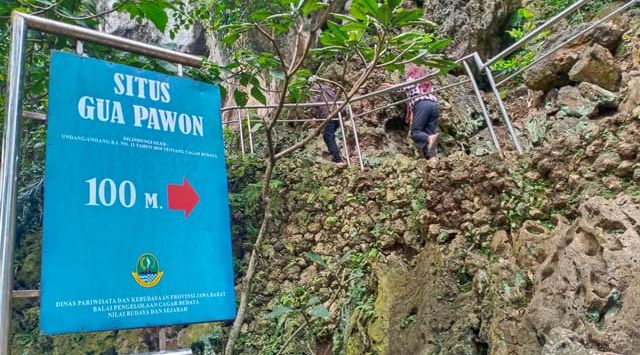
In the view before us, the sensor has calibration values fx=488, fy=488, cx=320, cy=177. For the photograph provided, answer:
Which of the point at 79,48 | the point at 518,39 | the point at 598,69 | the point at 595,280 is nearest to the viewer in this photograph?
the point at 79,48

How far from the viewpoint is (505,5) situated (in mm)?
7500

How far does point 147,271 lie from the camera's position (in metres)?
1.33

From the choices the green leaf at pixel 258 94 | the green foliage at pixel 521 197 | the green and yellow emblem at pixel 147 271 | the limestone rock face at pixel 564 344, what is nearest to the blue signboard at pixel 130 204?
the green and yellow emblem at pixel 147 271

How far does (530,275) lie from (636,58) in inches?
88.5

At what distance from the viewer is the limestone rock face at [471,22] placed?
23.8 ft

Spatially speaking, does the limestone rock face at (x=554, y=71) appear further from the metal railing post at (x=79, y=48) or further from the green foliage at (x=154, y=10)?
the metal railing post at (x=79, y=48)

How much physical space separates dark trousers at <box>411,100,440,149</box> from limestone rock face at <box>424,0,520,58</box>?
286 cm

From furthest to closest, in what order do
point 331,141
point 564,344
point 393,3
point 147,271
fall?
point 331,141 → point 564,344 → point 393,3 → point 147,271

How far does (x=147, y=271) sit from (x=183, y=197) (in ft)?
0.80

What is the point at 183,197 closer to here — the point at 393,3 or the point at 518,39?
the point at 393,3

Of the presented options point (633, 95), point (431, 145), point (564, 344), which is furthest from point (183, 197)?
point (431, 145)

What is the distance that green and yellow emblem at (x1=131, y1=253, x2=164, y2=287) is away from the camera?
1.31m

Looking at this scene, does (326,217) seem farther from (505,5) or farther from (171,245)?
(505,5)

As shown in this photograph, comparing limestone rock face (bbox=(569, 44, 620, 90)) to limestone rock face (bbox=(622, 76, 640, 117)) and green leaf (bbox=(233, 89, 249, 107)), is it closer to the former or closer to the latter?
limestone rock face (bbox=(622, 76, 640, 117))
